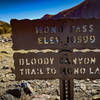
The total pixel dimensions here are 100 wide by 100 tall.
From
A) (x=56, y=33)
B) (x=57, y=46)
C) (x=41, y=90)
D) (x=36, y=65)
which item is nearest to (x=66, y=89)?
(x=36, y=65)

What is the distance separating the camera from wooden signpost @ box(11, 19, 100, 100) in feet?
7.17

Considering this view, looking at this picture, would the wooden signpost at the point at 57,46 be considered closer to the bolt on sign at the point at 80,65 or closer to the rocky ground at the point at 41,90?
the bolt on sign at the point at 80,65

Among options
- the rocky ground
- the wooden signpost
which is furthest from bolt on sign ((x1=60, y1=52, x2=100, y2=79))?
the rocky ground

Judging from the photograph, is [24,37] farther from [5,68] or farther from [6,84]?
[5,68]

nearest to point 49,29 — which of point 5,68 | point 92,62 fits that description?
point 92,62

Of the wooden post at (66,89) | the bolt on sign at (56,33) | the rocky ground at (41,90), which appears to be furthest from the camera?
the rocky ground at (41,90)

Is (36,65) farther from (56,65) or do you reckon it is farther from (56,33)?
(56,33)

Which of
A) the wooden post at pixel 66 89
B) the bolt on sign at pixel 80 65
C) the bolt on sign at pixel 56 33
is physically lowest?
the wooden post at pixel 66 89

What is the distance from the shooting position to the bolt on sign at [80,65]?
2.25 meters

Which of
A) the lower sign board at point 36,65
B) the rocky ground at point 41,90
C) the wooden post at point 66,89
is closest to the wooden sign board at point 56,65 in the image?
the lower sign board at point 36,65

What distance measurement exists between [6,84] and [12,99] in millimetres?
1706

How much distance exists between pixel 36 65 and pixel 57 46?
48 centimetres

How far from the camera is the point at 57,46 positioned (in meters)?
2.22

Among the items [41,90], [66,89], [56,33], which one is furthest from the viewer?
[41,90]
